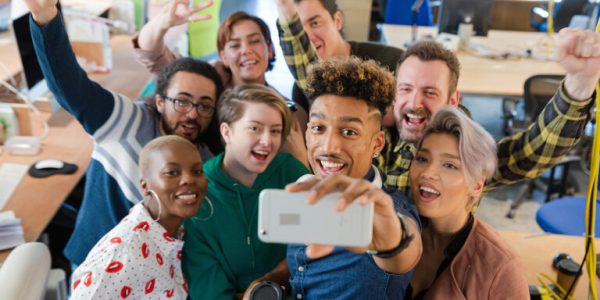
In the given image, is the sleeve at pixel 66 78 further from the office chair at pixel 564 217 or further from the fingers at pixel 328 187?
the office chair at pixel 564 217

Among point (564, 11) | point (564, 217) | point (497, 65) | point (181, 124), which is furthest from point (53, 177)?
point (564, 11)

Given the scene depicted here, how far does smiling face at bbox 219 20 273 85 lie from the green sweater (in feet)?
Answer: 2.17

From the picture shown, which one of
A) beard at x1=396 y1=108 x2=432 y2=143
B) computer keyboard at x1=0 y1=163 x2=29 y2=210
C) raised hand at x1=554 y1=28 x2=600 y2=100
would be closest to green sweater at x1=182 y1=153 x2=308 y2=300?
beard at x1=396 y1=108 x2=432 y2=143

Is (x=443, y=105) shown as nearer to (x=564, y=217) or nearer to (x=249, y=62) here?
(x=249, y=62)

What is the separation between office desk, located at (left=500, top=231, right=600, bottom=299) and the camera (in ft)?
7.58

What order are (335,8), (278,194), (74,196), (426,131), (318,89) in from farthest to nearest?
(74,196) < (335,8) < (426,131) < (318,89) < (278,194)

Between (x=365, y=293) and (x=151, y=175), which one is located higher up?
(x=151, y=175)

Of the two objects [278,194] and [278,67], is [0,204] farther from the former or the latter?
[278,67]

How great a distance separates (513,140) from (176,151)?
1.18m

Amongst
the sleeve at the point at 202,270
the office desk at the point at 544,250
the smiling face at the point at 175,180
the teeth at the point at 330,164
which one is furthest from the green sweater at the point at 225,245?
the office desk at the point at 544,250

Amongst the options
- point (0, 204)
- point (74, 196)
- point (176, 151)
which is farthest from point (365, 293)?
point (74, 196)

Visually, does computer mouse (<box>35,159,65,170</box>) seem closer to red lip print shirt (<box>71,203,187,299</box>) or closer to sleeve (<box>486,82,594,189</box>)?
red lip print shirt (<box>71,203,187,299</box>)

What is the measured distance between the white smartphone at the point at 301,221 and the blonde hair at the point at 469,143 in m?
0.74

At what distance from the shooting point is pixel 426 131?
5.65ft
